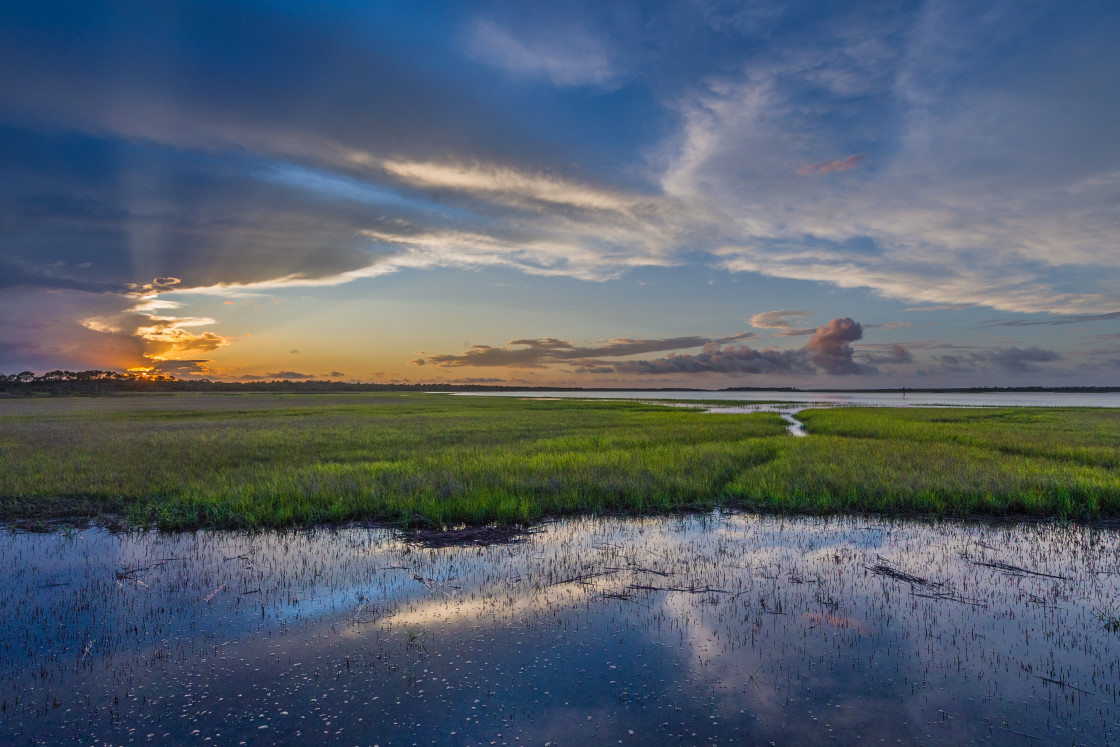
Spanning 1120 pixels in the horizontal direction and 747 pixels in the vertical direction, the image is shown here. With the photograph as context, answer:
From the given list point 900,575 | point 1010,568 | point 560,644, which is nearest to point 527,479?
point 900,575

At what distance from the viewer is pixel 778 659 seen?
5703 mm

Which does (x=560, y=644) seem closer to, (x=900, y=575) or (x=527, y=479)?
(x=900, y=575)

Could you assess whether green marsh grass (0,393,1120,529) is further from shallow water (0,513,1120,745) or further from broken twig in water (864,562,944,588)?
broken twig in water (864,562,944,588)

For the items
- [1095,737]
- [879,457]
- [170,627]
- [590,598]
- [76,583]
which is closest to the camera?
[1095,737]

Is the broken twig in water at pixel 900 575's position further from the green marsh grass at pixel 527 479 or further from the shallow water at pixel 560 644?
the green marsh grass at pixel 527 479

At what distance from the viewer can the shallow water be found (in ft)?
15.3

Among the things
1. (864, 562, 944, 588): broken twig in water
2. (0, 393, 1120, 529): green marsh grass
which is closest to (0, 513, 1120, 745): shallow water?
(864, 562, 944, 588): broken twig in water

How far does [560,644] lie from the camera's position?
608cm

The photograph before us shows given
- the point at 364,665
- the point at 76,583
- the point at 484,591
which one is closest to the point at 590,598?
the point at 484,591

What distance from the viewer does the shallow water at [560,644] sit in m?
4.66

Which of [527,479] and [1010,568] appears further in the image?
[527,479]

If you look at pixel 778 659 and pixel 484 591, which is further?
pixel 484 591

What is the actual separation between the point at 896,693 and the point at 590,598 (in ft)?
11.6

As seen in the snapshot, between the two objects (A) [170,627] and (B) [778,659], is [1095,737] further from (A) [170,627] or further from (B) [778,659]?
(A) [170,627]
